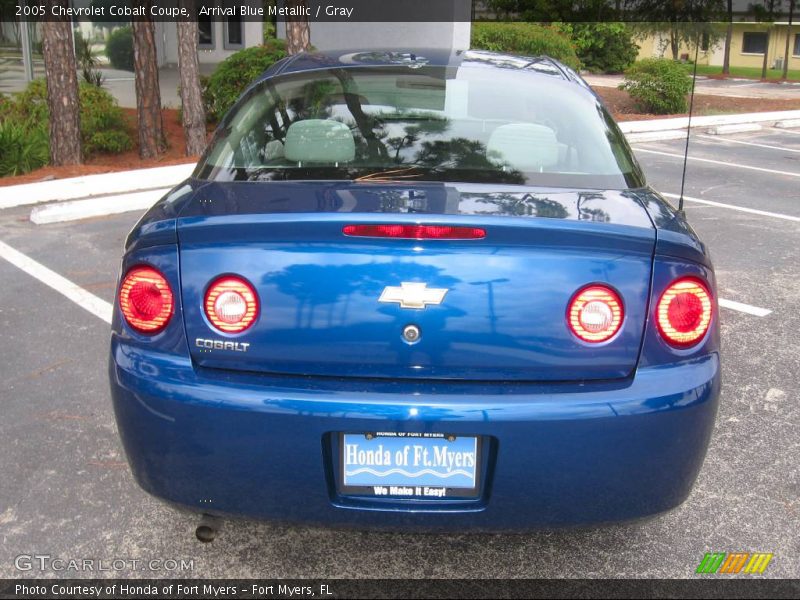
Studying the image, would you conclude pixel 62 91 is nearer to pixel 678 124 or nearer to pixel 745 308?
pixel 745 308

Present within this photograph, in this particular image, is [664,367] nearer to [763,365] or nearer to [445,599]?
[445,599]

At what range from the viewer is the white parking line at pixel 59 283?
17.2ft

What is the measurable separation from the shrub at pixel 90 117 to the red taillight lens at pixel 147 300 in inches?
412

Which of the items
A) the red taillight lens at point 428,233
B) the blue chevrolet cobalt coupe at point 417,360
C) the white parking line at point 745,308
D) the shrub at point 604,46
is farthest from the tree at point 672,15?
the red taillight lens at point 428,233

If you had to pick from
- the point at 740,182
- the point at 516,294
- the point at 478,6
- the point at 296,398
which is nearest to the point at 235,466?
the point at 296,398

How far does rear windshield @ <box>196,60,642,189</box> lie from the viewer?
2.79 meters

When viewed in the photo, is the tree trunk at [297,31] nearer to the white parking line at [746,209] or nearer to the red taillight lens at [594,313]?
the white parking line at [746,209]

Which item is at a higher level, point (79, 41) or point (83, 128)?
point (79, 41)

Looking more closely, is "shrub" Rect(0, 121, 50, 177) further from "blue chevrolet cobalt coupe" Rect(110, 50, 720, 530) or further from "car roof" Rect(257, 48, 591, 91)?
"blue chevrolet cobalt coupe" Rect(110, 50, 720, 530)

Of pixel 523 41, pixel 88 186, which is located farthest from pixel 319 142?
pixel 523 41

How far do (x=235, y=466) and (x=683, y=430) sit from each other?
1234 mm

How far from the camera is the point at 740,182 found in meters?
10.6

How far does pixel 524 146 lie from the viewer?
289 centimetres

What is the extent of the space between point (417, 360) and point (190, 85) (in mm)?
10020
